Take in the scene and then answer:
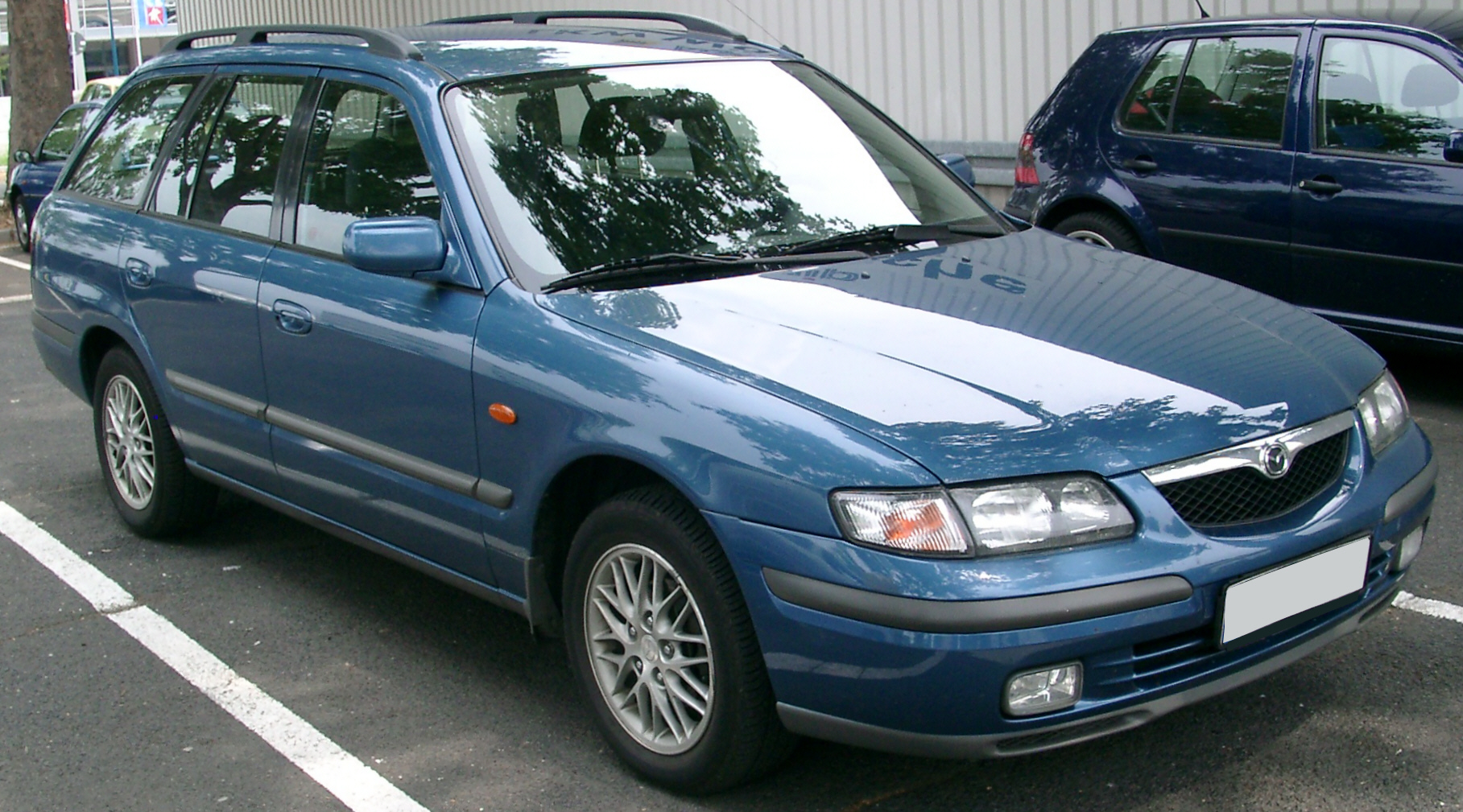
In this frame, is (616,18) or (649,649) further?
(616,18)

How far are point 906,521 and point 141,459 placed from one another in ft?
11.7

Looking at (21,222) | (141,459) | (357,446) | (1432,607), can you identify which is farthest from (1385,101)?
(21,222)

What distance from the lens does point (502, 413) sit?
374 centimetres

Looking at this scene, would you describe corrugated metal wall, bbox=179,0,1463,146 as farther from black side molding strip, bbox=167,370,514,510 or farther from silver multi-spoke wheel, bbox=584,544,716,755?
silver multi-spoke wheel, bbox=584,544,716,755

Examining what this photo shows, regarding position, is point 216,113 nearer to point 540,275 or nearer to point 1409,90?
point 540,275

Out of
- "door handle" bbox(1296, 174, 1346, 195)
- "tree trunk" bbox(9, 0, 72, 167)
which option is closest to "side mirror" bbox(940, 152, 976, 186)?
"door handle" bbox(1296, 174, 1346, 195)

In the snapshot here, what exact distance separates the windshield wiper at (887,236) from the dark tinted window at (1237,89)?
3.19 metres

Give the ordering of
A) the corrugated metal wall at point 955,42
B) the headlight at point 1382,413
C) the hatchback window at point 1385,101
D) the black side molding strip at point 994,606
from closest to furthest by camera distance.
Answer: the black side molding strip at point 994,606 < the headlight at point 1382,413 < the hatchback window at point 1385,101 < the corrugated metal wall at point 955,42

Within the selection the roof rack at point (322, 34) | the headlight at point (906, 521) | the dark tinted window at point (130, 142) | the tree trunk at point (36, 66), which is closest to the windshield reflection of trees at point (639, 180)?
the roof rack at point (322, 34)

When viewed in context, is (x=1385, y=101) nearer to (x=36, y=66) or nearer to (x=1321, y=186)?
(x=1321, y=186)

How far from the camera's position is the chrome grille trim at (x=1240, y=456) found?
10.2 feet

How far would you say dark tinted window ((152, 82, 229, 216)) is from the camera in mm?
5207

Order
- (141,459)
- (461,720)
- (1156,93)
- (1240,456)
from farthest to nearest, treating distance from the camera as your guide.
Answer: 1. (1156,93)
2. (141,459)
3. (461,720)
4. (1240,456)

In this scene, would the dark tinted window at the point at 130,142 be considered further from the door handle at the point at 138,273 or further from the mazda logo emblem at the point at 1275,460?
the mazda logo emblem at the point at 1275,460
